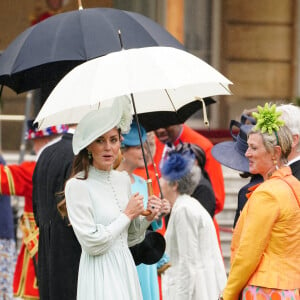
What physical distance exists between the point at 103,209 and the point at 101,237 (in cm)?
18

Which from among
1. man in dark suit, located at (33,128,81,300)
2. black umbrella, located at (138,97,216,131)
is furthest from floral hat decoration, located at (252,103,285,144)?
black umbrella, located at (138,97,216,131)

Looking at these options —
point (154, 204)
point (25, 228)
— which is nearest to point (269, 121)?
point (154, 204)

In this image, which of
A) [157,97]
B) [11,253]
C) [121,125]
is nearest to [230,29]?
[11,253]

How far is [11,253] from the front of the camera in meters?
9.02

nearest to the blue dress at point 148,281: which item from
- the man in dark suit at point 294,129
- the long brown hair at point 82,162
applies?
the long brown hair at point 82,162

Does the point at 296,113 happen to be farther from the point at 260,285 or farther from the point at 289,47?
the point at 289,47

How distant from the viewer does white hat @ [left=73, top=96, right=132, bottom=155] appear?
537cm

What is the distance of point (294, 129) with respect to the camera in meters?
5.71

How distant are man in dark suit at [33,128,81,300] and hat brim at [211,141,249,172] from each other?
36.7 inches

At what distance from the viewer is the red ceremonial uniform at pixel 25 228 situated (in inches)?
292

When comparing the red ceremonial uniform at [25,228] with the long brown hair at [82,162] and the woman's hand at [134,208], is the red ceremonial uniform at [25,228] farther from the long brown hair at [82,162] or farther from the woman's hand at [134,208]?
the woman's hand at [134,208]

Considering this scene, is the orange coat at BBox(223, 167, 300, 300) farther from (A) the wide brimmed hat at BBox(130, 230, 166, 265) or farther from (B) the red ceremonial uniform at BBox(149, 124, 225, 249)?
(B) the red ceremonial uniform at BBox(149, 124, 225, 249)

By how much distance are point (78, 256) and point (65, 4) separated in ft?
29.6

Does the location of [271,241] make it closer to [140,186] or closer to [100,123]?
[100,123]
